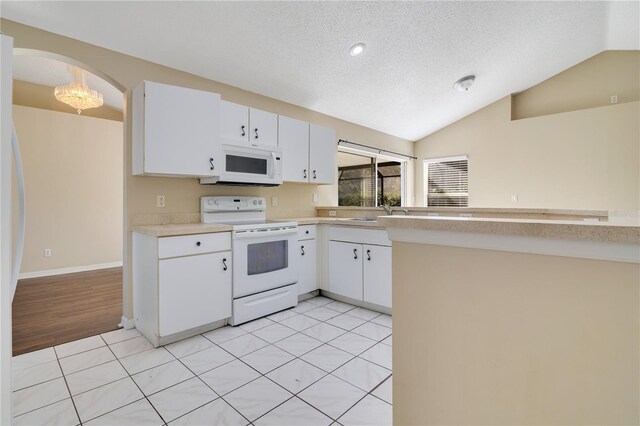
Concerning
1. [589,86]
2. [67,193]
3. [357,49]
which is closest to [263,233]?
[357,49]

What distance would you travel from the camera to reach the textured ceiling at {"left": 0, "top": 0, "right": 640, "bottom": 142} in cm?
236

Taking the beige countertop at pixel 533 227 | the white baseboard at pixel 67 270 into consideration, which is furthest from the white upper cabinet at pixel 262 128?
the white baseboard at pixel 67 270

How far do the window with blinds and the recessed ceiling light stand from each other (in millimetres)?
3363

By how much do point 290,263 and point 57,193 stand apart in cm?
413

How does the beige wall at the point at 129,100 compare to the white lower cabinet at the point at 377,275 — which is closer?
the beige wall at the point at 129,100

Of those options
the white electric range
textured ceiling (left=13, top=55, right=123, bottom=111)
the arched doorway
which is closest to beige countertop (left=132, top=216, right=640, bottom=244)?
the white electric range

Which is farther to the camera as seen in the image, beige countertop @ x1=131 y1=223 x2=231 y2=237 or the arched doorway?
the arched doorway

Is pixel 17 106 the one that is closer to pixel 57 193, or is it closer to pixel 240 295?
pixel 57 193

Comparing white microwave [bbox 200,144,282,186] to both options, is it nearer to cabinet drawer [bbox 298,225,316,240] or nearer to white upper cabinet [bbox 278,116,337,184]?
white upper cabinet [bbox 278,116,337,184]

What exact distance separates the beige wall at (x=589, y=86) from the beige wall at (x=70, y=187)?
23.0ft

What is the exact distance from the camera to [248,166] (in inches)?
121

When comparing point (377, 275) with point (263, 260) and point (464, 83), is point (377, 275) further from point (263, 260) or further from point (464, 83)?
point (464, 83)

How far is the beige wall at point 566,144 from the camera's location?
13.6 feet

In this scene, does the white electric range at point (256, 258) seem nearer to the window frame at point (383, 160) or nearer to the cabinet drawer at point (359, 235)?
the cabinet drawer at point (359, 235)
